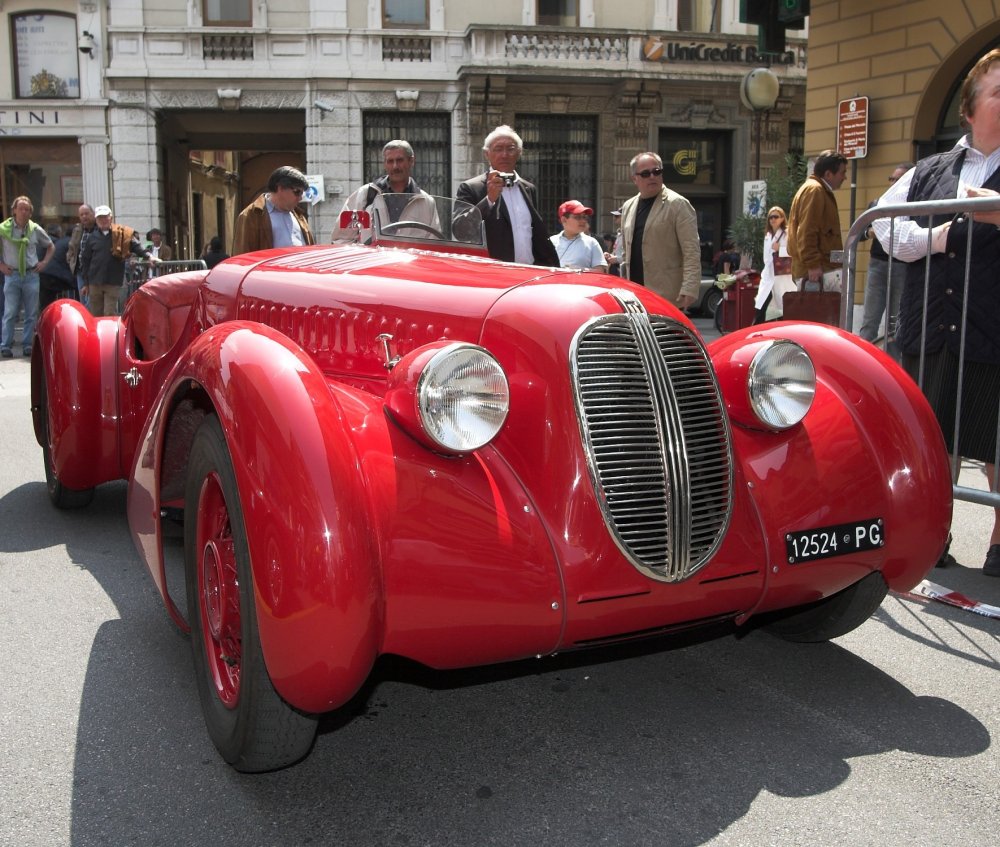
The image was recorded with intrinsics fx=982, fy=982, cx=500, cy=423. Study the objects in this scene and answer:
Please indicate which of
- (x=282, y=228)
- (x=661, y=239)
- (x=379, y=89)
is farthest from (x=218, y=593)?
(x=379, y=89)

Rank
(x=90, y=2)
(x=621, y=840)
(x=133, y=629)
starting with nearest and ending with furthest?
(x=621, y=840) → (x=133, y=629) → (x=90, y=2)

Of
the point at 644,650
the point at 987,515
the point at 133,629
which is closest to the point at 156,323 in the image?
the point at 133,629

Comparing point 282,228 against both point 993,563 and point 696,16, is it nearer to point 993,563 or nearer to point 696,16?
point 993,563

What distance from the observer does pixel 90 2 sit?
21141mm

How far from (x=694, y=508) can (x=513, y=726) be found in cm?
85

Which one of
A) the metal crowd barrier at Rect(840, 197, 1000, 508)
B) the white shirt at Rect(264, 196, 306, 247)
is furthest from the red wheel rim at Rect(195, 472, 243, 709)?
A: the white shirt at Rect(264, 196, 306, 247)

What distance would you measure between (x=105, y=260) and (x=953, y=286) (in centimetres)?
1149

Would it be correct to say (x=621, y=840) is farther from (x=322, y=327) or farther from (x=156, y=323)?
(x=156, y=323)

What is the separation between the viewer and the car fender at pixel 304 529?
2230 mm

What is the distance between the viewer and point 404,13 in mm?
22234

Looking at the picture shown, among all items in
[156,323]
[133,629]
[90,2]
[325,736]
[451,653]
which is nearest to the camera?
[451,653]

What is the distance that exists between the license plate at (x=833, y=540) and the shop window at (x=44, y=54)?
22.6 meters

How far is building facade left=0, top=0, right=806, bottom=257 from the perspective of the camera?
2139 centimetres

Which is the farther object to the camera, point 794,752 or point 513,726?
point 513,726
